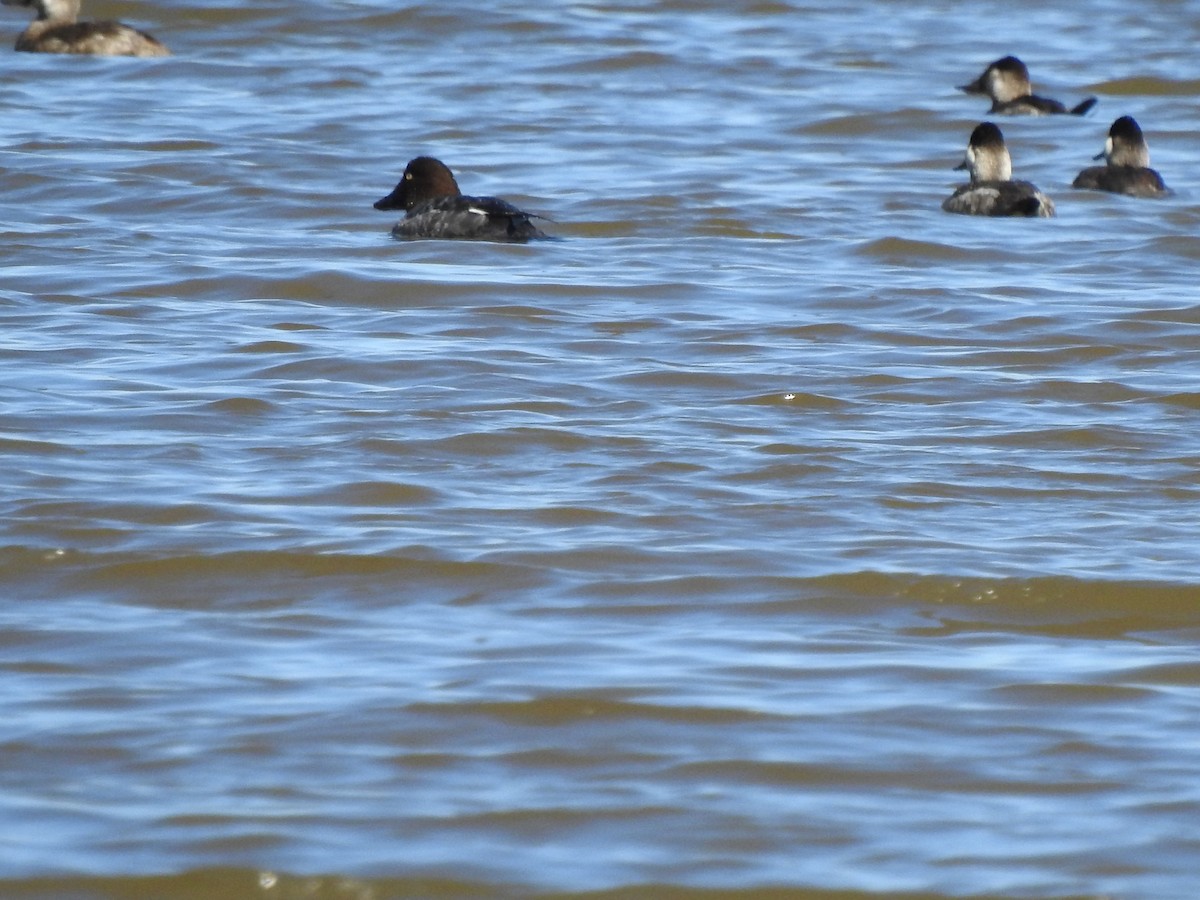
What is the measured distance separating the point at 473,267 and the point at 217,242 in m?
1.33

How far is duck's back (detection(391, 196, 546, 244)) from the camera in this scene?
11.1 meters

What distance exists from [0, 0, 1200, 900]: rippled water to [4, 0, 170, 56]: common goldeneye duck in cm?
500

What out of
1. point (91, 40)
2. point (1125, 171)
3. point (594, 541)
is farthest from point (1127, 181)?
point (91, 40)

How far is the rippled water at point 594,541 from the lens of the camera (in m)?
4.12

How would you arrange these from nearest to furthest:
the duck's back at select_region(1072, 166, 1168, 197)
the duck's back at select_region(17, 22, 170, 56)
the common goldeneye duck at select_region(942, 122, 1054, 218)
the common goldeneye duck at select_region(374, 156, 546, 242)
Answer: the common goldeneye duck at select_region(374, 156, 546, 242) → the common goldeneye duck at select_region(942, 122, 1054, 218) → the duck's back at select_region(1072, 166, 1168, 197) → the duck's back at select_region(17, 22, 170, 56)

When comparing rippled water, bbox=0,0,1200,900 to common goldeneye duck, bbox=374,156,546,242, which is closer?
rippled water, bbox=0,0,1200,900

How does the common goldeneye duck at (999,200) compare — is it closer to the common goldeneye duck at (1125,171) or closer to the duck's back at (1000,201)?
the duck's back at (1000,201)

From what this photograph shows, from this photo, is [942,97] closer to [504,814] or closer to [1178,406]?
[1178,406]

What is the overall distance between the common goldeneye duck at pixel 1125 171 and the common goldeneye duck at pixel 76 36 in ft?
26.7

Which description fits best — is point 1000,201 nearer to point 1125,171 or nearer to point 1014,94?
point 1125,171

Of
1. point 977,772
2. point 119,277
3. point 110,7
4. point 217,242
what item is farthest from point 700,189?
point 110,7

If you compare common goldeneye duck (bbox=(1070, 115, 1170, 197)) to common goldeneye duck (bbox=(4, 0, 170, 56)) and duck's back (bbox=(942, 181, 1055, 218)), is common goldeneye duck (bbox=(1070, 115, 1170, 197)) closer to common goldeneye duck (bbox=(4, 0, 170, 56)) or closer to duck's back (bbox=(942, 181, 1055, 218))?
duck's back (bbox=(942, 181, 1055, 218))

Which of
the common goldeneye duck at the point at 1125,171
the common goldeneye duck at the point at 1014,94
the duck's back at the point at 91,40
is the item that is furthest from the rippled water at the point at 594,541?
the duck's back at the point at 91,40

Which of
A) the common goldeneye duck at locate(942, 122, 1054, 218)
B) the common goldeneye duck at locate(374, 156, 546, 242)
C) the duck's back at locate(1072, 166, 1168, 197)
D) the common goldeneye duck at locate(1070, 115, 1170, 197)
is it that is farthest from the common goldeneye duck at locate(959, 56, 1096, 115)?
the common goldeneye duck at locate(374, 156, 546, 242)
